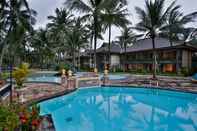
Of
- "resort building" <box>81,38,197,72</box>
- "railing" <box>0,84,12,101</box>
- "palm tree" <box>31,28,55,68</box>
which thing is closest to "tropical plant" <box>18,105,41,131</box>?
"railing" <box>0,84,12,101</box>

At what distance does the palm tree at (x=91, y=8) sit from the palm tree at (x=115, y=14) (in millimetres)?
672

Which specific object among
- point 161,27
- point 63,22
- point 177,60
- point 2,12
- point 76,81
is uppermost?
point 63,22

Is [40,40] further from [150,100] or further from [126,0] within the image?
[150,100]

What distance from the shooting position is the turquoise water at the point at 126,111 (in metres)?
6.59

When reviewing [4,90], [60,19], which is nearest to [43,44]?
[60,19]

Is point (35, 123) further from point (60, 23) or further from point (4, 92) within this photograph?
point (60, 23)

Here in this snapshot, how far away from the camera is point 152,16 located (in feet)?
57.4

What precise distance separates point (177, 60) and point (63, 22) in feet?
59.8

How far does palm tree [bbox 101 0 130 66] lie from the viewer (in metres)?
19.9

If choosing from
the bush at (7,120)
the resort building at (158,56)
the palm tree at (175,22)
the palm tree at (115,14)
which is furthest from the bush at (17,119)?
the resort building at (158,56)

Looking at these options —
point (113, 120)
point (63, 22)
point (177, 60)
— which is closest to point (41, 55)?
point (63, 22)

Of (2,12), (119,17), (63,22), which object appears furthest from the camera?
(63,22)

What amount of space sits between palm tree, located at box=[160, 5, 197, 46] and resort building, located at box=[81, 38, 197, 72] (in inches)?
131

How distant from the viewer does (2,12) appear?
17.5 m
